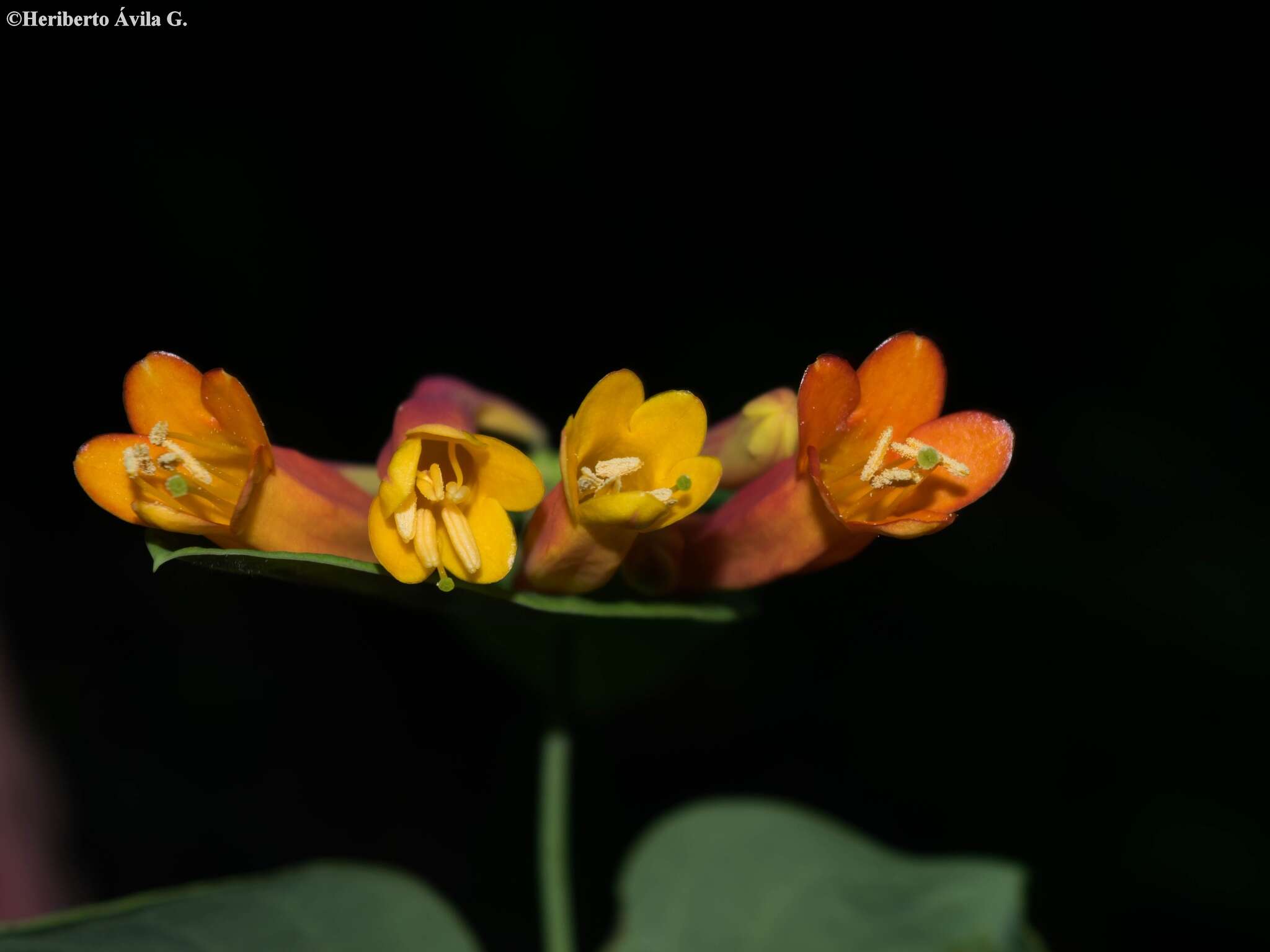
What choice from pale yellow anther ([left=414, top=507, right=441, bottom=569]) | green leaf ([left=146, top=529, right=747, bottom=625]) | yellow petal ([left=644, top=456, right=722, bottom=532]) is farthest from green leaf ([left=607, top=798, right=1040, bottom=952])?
pale yellow anther ([left=414, top=507, right=441, bottom=569])

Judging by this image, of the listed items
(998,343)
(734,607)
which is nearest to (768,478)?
(734,607)

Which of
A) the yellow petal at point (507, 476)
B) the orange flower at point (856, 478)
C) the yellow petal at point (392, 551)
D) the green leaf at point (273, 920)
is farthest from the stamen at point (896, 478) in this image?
the green leaf at point (273, 920)

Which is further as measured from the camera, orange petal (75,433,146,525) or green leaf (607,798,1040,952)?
green leaf (607,798,1040,952)

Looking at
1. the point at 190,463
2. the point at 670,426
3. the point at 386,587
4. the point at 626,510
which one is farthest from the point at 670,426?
the point at 190,463

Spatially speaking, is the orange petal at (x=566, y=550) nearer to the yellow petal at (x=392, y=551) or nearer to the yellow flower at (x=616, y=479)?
the yellow flower at (x=616, y=479)

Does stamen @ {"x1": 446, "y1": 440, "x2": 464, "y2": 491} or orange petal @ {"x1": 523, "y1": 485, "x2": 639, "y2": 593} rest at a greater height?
stamen @ {"x1": 446, "y1": 440, "x2": 464, "y2": 491}

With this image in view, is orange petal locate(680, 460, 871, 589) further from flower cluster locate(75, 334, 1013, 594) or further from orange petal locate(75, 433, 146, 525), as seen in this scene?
orange petal locate(75, 433, 146, 525)

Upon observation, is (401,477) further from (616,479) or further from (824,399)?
(824,399)

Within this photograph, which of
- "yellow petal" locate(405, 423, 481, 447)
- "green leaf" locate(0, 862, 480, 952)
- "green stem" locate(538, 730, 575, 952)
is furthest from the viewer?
"green stem" locate(538, 730, 575, 952)
